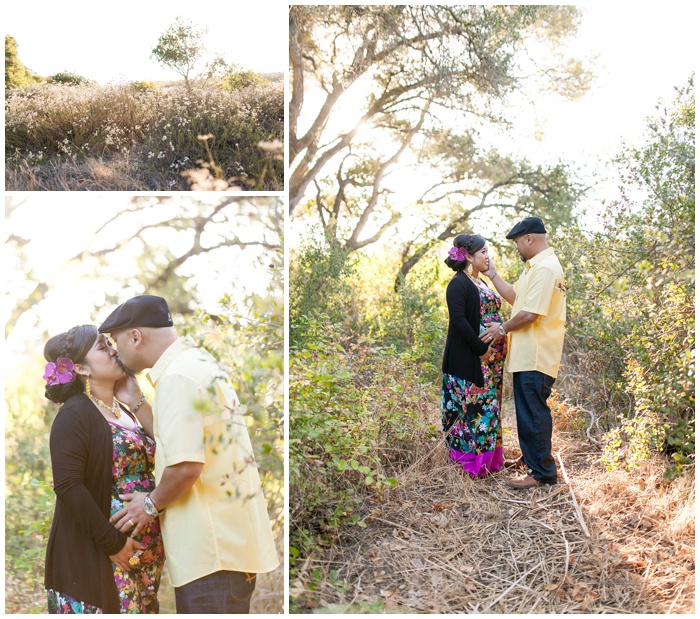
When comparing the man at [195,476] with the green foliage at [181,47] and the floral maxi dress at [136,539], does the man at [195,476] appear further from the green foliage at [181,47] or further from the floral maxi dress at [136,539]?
the green foliage at [181,47]

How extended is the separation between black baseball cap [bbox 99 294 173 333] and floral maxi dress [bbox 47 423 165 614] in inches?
15.1

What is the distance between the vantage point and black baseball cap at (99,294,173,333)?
2227 mm

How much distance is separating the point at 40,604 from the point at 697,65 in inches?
153

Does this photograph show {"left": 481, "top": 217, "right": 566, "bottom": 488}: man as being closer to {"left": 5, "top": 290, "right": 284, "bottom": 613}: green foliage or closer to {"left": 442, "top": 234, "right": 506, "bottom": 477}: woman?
{"left": 442, "top": 234, "right": 506, "bottom": 477}: woman

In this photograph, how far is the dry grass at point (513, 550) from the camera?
8.15 feet

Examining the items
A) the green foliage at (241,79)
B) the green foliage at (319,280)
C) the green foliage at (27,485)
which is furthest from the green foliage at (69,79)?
A: the green foliage at (319,280)

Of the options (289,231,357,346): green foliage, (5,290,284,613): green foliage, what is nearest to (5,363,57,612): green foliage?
(5,290,284,613): green foliage

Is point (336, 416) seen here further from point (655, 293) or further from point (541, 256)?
point (655, 293)

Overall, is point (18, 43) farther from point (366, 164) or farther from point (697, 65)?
point (366, 164)

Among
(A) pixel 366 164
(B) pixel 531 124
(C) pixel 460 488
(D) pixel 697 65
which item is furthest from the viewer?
(A) pixel 366 164

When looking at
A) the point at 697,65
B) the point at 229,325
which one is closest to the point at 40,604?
the point at 229,325

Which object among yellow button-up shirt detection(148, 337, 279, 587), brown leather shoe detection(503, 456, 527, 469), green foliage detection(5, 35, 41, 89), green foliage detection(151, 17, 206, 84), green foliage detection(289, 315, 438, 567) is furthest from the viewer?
brown leather shoe detection(503, 456, 527, 469)

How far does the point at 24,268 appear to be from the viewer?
2.95 meters

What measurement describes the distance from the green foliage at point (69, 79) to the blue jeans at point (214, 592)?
2.31 m
